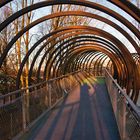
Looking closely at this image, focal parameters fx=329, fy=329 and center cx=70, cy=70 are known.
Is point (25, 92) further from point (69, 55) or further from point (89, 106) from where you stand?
point (69, 55)

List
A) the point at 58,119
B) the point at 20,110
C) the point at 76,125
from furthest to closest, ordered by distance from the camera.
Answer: the point at 58,119, the point at 76,125, the point at 20,110

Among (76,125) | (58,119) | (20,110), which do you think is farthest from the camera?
(58,119)

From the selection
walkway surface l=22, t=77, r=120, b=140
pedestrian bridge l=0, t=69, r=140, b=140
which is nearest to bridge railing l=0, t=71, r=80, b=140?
pedestrian bridge l=0, t=69, r=140, b=140

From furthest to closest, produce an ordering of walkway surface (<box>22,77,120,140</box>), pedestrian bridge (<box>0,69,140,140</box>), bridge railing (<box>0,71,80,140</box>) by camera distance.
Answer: walkway surface (<box>22,77,120,140</box>), bridge railing (<box>0,71,80,140</box>), pedestrian bridge (<box>0,69,140,140</box>)

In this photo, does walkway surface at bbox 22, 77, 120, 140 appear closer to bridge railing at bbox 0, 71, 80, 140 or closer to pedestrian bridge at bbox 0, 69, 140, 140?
→ pedestrian bridge at bbox 0, 69, 140, 140

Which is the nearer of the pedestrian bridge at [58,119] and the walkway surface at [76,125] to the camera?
the pedestrian bridge at [58,119]

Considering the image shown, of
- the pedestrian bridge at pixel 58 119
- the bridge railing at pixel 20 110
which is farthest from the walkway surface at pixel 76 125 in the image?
the bridge railing at pixel 20 110

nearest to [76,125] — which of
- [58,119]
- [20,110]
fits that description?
[58,119]

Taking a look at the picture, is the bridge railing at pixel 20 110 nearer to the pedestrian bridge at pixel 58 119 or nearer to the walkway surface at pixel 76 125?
the pedestrian bridge at pixel 58 119

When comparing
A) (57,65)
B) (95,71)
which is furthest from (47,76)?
(95,71)

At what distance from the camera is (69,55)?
71.6 feet

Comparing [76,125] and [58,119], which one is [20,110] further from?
[58,119]

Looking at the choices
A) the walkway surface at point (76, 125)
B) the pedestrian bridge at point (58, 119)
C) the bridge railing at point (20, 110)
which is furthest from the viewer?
the walkway surface at point (76, 125)

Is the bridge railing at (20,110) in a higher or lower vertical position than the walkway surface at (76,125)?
higher
